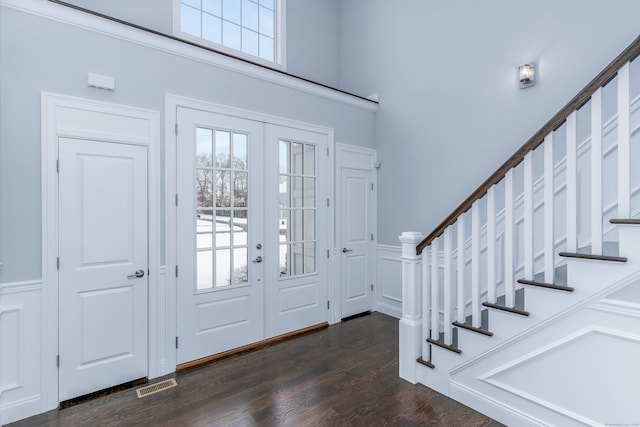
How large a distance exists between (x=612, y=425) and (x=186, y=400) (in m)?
2.60

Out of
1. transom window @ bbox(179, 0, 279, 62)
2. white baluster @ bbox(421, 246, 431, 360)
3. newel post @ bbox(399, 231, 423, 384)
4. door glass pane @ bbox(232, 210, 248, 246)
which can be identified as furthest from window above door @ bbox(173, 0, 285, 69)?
white baluster @ bbox(421, 246, 431, 360)

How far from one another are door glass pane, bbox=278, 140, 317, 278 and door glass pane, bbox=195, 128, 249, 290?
1.47 feet

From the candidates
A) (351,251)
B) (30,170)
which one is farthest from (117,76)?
(351,251)

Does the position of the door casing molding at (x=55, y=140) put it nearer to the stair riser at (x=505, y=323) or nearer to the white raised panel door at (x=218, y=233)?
the white raised panel door at (x=218, y=233)

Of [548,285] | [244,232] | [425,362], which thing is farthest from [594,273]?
[244,232]

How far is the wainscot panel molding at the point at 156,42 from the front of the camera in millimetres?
2203

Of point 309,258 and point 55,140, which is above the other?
point 55,140

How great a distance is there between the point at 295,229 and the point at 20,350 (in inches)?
94.3

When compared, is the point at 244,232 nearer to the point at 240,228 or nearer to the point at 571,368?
the point at 240,228

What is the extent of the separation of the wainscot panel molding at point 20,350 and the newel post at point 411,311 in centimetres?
266

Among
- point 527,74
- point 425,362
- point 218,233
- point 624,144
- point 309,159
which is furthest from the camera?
point 309,159

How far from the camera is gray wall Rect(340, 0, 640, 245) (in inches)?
107

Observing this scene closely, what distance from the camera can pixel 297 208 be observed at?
363 cm

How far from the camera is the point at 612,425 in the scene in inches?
65.8
